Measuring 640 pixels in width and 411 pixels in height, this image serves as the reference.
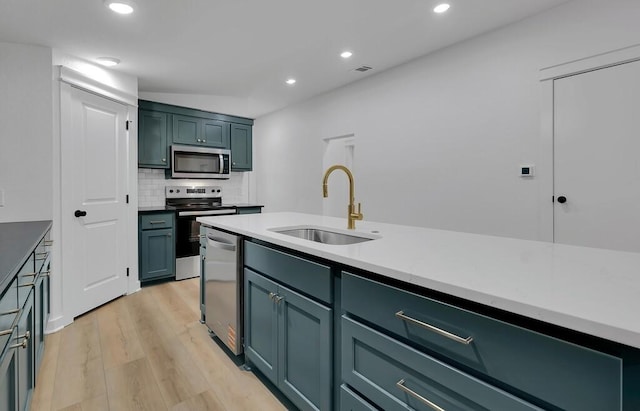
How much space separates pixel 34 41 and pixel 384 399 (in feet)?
11.6

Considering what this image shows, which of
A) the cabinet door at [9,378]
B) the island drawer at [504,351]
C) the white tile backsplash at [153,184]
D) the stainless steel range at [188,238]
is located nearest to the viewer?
the island drawer at [504,351]

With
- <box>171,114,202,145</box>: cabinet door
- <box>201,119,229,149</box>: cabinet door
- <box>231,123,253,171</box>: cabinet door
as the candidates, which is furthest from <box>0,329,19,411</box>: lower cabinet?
<box>231,123,253,171</box>: cabinet door

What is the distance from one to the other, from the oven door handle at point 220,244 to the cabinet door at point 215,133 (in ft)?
9.34

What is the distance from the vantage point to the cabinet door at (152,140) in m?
4.30

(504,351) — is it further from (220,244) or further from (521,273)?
(220,244)

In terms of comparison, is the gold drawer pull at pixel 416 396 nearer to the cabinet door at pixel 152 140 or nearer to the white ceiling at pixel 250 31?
the white ceiling at pixel 250 31

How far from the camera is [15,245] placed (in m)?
1.57

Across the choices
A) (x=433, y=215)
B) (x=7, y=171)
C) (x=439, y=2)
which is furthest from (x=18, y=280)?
(x=433, y=215)

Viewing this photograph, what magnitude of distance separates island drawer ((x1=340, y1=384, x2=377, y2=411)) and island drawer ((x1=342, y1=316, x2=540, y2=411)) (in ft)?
0.10

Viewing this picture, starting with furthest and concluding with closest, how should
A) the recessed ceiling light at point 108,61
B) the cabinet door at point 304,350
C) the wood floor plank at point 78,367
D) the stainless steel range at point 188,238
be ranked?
the stainless steel range at point 188,238, the recessed ceiling light at point 108,61, the wood floor plank at point 78,367, the cabinet door at point 304,350

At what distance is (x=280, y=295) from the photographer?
172cm

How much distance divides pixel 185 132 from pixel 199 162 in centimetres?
45

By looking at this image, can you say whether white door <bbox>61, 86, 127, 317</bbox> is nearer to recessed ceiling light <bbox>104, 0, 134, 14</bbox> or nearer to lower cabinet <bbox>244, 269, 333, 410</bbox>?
recessed ceiling light <bbox>104, 0, 134, 14</bbox>

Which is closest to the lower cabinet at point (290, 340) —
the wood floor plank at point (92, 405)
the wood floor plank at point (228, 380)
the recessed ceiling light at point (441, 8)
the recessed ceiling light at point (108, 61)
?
the wood floor plank at point (228, 380)
